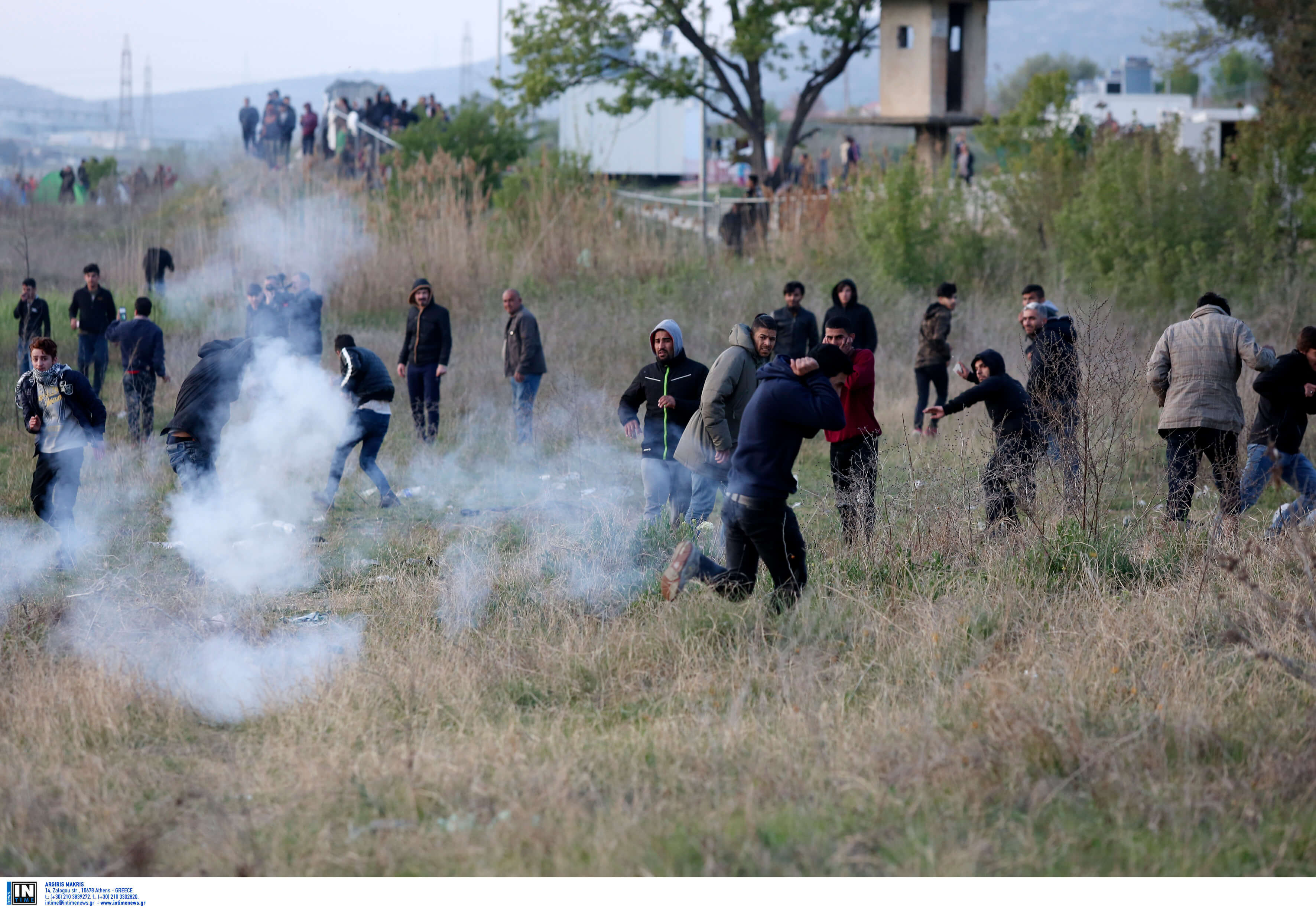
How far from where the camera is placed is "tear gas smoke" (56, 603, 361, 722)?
5.18 metres

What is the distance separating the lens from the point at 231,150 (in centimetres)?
3023

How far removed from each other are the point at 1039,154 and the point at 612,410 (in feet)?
32.6

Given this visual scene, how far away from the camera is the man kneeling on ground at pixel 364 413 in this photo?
8906mm

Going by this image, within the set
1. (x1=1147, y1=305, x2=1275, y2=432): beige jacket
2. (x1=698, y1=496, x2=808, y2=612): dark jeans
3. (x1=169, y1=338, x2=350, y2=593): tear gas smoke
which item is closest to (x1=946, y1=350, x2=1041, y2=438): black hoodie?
(x1=1147, y1=305, x2=1275, y2=432): beige jacket

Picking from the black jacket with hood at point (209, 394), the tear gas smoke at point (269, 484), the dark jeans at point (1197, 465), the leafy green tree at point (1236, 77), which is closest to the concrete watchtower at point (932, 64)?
the tear gas smoke at point (269, 484)

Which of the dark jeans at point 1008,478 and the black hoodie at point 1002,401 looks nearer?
the dark jeans at point 1008,478

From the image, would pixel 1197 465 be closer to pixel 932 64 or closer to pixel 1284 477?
A: pixel 1284 477

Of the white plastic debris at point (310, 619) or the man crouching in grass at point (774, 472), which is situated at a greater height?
the man crouching in grass at point (774, 472)

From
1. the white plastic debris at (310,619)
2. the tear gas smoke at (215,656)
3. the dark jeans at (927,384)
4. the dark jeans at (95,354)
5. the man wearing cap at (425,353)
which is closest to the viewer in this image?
the tear gas smoke at (215,656)

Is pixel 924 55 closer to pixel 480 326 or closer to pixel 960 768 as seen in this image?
pixel 480 326

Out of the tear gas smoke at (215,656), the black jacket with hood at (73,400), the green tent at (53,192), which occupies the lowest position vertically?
the tear gas smoke at (215,656)

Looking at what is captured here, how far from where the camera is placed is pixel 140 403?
10992 mm

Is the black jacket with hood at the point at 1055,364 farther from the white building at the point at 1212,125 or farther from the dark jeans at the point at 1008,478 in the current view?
the white building at the point at 1212,125

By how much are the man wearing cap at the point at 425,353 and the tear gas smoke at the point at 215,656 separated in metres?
5.00
